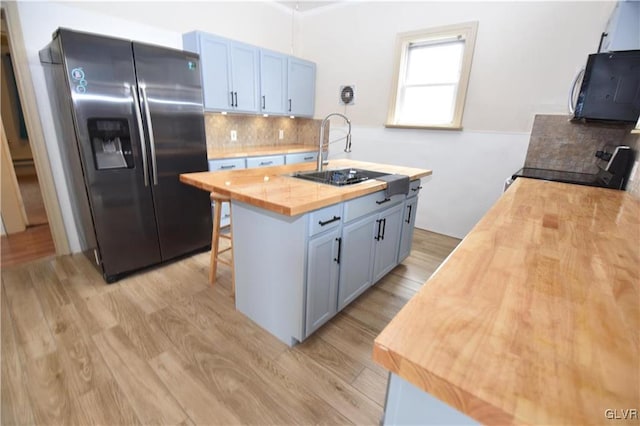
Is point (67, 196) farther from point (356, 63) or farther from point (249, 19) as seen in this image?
point (356, 63)

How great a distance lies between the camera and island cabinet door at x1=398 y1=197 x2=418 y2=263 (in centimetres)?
259

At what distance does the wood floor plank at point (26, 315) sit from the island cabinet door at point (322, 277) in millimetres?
1544

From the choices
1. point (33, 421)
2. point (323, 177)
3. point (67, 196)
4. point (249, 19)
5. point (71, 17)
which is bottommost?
point (33, 421)

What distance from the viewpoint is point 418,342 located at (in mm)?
500

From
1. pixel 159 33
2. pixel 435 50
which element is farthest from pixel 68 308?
pixel 435 50

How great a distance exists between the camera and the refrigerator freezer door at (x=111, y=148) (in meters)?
1.98

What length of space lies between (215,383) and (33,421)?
777 mm

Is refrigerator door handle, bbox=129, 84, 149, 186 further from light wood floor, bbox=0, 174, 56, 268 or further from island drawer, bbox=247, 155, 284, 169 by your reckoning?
light wood floor, bbox=0, 174, 56, 268

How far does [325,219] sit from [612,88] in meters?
2.24

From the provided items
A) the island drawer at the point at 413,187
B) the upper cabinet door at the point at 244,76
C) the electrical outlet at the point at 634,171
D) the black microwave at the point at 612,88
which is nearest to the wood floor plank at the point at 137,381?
the island drawer at the point at 413,187

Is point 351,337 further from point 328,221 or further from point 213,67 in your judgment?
point 213,67

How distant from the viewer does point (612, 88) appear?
201 centimetres

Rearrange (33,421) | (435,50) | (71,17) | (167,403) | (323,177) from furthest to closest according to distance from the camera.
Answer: (435,50) < (71,17) < (323,177) < (167,403) < (33,421)

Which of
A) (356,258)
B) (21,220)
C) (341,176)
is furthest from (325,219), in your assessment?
(21,220)
